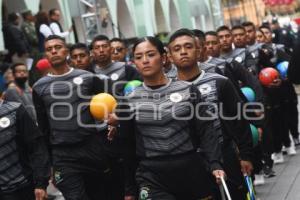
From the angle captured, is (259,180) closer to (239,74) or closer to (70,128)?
(239,74)

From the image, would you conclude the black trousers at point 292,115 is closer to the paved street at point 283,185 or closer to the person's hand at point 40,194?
the paved street at point 283,185

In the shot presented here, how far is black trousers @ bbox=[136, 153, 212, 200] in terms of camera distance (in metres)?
6.32

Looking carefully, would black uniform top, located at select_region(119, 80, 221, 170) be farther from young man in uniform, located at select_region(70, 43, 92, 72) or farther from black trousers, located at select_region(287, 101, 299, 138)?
black trousers, located at select_region(287, 101, 299, 138)

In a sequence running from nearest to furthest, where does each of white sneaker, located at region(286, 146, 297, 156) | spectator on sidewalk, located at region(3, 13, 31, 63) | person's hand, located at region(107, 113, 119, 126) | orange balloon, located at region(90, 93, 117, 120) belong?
person's hand, located at region(107, 113, 119, 126) → orange balloon, located at region(90, 93, 117, 120) → white sneaker, located at region(286, 146, 297, 156) → spectator on sidewalk, located at region(3, 13, 31, 63)

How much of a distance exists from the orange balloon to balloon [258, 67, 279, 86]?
16.1ft

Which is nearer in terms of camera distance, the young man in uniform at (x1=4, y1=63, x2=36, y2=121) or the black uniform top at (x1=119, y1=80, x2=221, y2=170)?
the black uniform top at (x1=119, y1=80, x2=221, y2=170)

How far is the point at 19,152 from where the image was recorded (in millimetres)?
7359

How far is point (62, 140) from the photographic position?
8289 millimetres

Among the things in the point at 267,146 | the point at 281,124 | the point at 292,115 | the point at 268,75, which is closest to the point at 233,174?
the point at 267,146

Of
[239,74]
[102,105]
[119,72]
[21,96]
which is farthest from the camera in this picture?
[21,96]

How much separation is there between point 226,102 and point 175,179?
1.18 meters

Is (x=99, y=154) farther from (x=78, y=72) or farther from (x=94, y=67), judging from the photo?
(x=94, y=67)

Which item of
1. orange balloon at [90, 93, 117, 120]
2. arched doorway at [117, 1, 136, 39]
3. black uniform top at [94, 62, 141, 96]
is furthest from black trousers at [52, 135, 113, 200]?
arched doorway at [117, 1, 136, 39]

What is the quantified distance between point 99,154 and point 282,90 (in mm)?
6167
